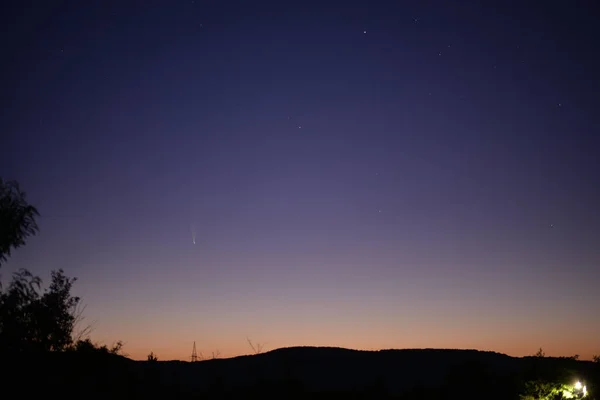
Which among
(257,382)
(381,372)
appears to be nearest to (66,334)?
(257,382)

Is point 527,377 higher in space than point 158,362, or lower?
lower

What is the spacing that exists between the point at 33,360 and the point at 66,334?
10.8ft

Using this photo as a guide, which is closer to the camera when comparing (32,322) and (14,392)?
(14,392)

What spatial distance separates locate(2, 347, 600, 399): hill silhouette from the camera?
15422 mm

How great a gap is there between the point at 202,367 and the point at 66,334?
609cm

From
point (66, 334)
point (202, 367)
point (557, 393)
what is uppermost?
point (66, 334)

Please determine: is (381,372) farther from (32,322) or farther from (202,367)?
(32,322)

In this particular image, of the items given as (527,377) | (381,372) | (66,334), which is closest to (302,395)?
(381,372)

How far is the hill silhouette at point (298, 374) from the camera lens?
15.4m

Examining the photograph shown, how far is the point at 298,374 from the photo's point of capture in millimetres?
17547

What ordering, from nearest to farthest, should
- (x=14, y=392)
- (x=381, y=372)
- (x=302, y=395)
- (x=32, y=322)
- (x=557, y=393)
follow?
(x=14, y=392), (x=302, y=395), (x=557, y=393), (x=381, y=372), (x=32, y=322)

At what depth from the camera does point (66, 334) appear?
809 inches

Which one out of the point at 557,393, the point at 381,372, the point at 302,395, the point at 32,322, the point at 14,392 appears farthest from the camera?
the point at 32,322

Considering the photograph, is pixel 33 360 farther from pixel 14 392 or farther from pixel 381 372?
→ pixel 381 372
